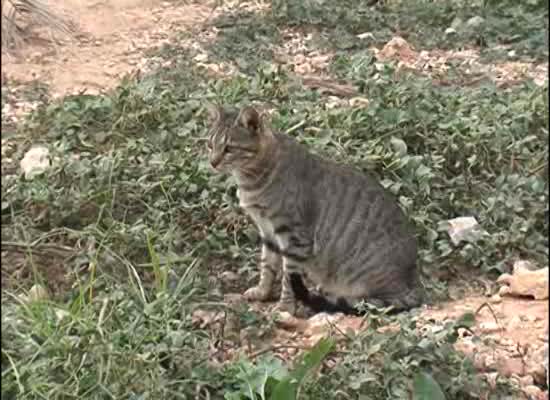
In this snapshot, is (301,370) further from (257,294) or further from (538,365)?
(257,294)

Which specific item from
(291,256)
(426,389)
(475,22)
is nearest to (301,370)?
(426,389)

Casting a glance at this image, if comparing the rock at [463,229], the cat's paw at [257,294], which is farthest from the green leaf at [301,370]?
the rock at [463,229]

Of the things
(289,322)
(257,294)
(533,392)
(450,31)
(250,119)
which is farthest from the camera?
(450,31)

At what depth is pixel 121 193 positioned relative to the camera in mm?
4590

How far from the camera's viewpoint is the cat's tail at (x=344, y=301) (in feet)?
13.7

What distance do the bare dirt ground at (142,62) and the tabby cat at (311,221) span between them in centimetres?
19

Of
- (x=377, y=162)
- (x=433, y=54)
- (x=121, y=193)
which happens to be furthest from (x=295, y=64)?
(x=121, y=193)

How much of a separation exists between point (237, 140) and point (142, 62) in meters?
2.30

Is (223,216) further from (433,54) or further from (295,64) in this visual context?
(433,54)

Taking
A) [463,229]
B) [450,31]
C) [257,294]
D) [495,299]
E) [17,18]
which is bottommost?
[257,294]

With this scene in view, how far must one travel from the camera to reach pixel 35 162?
4691mm

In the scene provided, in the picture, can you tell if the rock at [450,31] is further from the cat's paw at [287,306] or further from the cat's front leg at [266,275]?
the cat's paw at [287,306]

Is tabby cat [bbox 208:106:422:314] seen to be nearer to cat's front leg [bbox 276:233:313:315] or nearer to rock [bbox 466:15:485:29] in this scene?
cat's front leg [bbox 276:233:313:315]

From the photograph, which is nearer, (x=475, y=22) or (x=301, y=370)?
(x=301, y=370)
